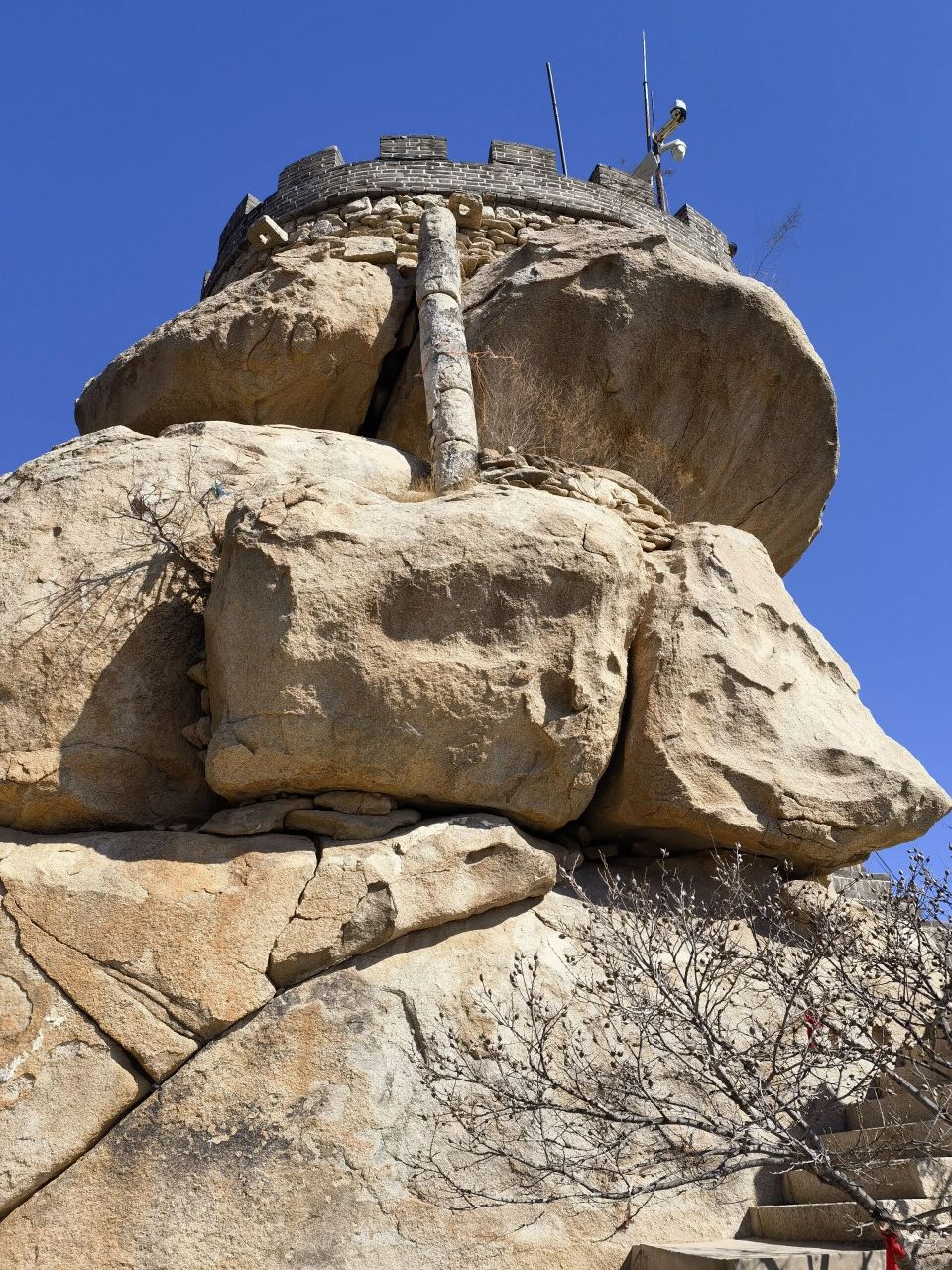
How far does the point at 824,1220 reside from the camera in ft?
12.8

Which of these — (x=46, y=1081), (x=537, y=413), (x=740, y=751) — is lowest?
(x=46, y=1081)

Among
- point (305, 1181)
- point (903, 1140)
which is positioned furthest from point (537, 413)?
point (305, 1181)

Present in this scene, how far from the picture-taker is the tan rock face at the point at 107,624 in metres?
5.04

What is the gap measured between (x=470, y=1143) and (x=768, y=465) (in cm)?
583

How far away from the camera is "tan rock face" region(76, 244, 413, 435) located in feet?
25.8

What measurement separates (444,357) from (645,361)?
159 cm

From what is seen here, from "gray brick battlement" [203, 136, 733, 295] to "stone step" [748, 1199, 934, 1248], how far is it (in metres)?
7.53

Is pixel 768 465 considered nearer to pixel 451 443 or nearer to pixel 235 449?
pixel 451 443

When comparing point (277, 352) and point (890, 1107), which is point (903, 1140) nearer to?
point (890, 1107)

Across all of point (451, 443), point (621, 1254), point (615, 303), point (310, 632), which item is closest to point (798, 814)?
point (621, 1254)

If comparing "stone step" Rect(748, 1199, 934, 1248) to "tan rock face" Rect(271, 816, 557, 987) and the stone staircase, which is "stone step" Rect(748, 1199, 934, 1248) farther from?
"tan rock face" Rect(271, 816, 557, 987)

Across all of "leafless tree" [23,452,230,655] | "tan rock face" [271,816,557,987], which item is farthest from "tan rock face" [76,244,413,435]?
"tan rock face" [271,816,557,987]

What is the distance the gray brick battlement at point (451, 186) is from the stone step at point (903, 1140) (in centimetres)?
729

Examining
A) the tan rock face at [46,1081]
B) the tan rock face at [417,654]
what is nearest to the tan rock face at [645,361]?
the tan rock face at [417,654]
